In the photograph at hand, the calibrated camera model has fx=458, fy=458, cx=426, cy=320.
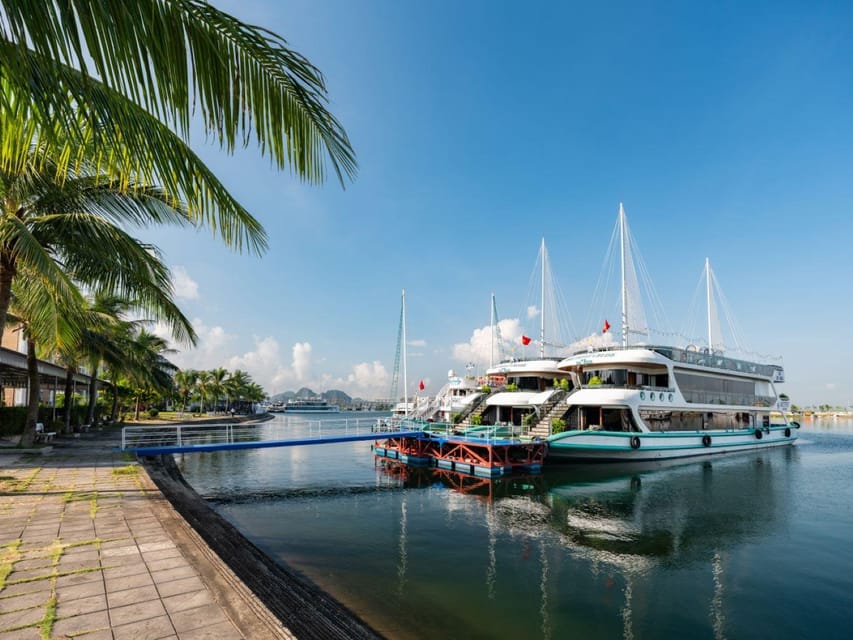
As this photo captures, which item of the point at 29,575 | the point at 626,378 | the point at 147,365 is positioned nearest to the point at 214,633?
the point at 29,575

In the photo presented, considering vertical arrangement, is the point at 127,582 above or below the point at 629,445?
above

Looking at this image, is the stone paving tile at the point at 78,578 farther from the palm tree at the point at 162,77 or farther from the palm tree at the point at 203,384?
the palm tree at the point at 203,384

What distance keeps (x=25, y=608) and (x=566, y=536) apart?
41.0ft

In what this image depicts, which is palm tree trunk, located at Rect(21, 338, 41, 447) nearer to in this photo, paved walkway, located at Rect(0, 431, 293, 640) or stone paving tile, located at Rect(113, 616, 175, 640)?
paved walkway, located at Rect(0, 431, 293, 640)

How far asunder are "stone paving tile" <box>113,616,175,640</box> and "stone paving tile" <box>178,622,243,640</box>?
0.17m

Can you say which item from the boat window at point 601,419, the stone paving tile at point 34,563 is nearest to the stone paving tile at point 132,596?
the stone paving tile at point 34,563

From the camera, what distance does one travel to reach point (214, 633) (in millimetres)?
4238

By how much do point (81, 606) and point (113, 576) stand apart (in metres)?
0.80

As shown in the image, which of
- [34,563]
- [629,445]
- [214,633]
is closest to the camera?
[214,633]

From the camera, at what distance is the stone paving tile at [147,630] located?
4293 millimetres

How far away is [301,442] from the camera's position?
2288 centimetres

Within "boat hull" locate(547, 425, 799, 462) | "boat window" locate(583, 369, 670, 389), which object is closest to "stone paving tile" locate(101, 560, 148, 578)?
"boat hull" locate(547, 425, 799, 462)

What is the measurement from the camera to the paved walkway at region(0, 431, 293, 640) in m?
4.42

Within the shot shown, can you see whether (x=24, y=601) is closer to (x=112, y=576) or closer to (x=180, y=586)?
(x=112, y=576)
